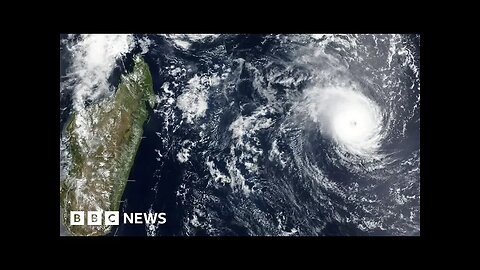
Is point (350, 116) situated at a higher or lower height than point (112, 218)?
higher

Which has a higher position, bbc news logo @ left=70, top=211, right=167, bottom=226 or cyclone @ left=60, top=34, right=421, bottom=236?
cyclone @ left=60, top=34, right=421, bottom=236

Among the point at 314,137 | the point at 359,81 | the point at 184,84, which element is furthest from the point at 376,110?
the point at 184,84

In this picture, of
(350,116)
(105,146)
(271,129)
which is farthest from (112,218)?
(350,116)

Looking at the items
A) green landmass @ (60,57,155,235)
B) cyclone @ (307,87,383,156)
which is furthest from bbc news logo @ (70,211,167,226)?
cyclone @ (307,87,383,156)

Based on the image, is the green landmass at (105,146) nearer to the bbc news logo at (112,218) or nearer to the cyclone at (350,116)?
the bbc news logo at (112,218)

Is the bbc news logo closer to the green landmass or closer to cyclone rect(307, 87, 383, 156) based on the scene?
the green landmass

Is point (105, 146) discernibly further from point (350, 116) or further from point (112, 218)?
point (350, 116)
